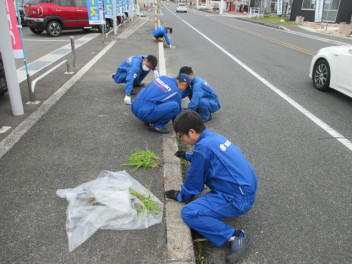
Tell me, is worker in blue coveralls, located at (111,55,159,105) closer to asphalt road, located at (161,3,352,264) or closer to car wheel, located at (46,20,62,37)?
asphalt road, located at (161,3,352,264)

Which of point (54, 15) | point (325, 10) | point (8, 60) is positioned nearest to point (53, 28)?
point (54, 15)

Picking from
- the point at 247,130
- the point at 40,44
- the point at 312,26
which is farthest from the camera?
the point at 312,26

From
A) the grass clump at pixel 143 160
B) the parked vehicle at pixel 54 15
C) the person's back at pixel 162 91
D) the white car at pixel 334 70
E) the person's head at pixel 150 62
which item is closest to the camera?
the grass clump at pixel 143 160

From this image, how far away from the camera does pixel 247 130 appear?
194 inches

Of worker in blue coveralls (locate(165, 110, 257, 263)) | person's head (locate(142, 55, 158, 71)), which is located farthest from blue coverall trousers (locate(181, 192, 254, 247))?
person's head (locate(142, 55, 158, 71))

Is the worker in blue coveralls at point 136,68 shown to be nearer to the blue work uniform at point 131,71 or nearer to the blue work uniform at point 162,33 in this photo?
the blue work uniform at point 131,71

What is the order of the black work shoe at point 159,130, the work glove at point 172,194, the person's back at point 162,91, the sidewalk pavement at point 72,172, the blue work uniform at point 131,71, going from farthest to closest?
1. the blue work uniform at point 131,71
2. the black work shoe at point 159,130
3. the person's back at point 162,91
4. the work glove at point 172,194
5. the sidewalk pavement at point 72,172

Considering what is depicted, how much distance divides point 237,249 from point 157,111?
2.43 m

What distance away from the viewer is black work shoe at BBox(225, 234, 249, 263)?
2.43 m

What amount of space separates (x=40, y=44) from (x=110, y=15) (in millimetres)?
4580

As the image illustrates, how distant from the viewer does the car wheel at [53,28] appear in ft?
47.4

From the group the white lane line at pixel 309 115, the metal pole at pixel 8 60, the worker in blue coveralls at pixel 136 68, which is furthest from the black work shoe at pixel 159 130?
the white lane line at pixel 309 115

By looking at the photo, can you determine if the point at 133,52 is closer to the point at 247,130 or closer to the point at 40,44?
the point at 40,44

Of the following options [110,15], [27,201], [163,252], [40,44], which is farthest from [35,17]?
[163,252]
